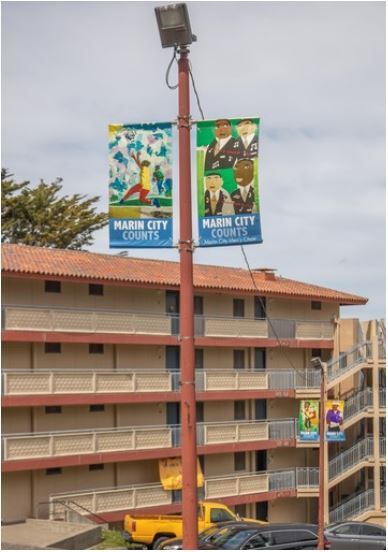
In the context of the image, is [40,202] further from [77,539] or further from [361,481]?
[77,539]

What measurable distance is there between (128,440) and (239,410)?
910cm

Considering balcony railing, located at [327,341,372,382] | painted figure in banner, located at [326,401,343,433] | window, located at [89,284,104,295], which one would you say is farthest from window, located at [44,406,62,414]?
balcony railing, located at [327,341,372,382]

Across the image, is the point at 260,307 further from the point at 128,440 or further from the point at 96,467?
the point at 96,467

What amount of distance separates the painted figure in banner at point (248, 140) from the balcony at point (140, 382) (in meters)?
25.4

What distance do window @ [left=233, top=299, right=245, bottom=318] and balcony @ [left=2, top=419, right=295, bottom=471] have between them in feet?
18.3

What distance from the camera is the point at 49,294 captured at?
39594 mm

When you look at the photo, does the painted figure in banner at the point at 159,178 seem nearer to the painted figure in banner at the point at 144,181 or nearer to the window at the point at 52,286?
the painted figure in banner at the point at 144,181

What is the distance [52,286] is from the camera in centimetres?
3975

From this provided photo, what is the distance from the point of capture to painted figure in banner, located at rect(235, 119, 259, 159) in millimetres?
11797

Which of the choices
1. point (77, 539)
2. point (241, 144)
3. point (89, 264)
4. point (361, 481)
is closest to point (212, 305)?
point (89, 264)

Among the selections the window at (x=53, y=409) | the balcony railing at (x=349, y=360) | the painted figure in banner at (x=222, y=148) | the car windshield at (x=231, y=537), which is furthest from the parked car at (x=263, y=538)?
the painted figure in banner at (x=222, y=148)

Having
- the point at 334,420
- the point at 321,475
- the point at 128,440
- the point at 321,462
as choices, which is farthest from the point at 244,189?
the point at 334,420

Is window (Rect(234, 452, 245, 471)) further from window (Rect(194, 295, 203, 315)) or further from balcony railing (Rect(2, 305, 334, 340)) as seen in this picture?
window (Rect(194, 295, 203, 315))

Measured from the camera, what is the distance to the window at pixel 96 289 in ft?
135
